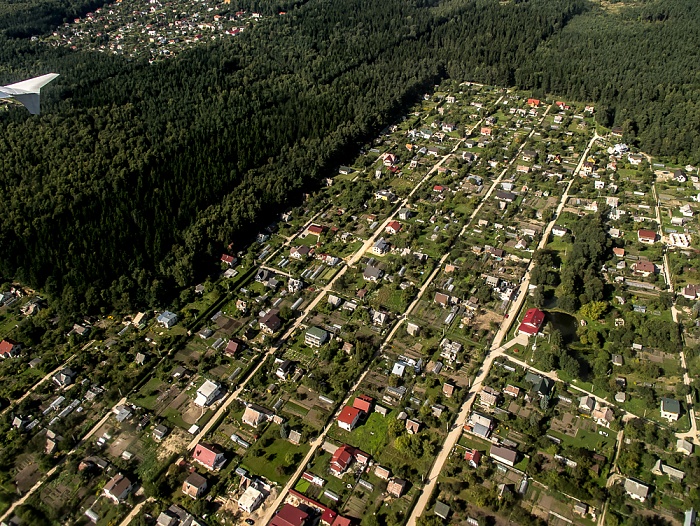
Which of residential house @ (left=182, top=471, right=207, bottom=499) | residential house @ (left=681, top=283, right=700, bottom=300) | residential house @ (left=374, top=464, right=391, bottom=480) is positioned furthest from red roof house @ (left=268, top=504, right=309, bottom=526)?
residential house @ (left=681, top=283, right=700, bottom=300)

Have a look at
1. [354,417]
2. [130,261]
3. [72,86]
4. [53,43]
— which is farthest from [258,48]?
[354,417]

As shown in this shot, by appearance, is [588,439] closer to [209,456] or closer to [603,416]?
[603,416]

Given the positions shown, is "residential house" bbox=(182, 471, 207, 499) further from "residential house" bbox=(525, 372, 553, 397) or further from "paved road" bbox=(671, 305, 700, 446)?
"paved road" bbox=(671, 305, 700, 446)

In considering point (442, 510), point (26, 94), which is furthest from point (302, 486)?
point (26, 94)

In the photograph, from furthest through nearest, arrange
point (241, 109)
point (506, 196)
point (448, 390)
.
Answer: point (241, 109) < point (506, 196) < point (448, 390)

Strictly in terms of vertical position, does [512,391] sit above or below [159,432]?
below

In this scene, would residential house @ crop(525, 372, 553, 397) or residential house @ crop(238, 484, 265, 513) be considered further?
residential house @ crop(525, 372, 553, 397)

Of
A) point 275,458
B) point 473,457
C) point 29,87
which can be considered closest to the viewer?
point 473,457
